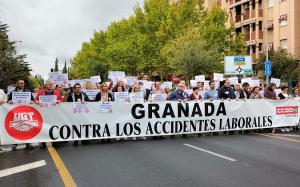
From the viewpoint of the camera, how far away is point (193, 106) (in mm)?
14906

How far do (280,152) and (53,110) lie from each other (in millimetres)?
6083

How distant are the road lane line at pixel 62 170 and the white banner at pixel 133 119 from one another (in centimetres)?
118

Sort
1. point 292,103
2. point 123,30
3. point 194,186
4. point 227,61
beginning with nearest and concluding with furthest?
point 194,186 < point 292,103 < point 227,61 < point 123,30

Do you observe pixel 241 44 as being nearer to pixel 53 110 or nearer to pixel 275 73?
pixel 275 73

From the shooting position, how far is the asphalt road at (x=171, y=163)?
789cm

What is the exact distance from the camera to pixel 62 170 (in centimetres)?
894

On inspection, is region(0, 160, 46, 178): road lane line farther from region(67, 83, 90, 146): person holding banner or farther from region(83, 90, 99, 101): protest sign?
region(83, 90, 99, 101): protest sign

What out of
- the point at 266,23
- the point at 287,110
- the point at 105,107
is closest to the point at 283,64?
the point at 266,23

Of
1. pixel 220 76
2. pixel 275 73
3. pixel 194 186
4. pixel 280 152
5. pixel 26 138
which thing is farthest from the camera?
pixel 275 73

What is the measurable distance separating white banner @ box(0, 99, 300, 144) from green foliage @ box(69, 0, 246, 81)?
27.0 m

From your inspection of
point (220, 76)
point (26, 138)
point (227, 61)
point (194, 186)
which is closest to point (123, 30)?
point (227, 61)

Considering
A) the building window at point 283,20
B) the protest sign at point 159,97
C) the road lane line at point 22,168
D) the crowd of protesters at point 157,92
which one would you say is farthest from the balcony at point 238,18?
the road lane line at point 22,168

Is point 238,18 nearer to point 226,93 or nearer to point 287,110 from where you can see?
point 287,110

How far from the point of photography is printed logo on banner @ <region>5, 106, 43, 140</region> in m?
12.4
